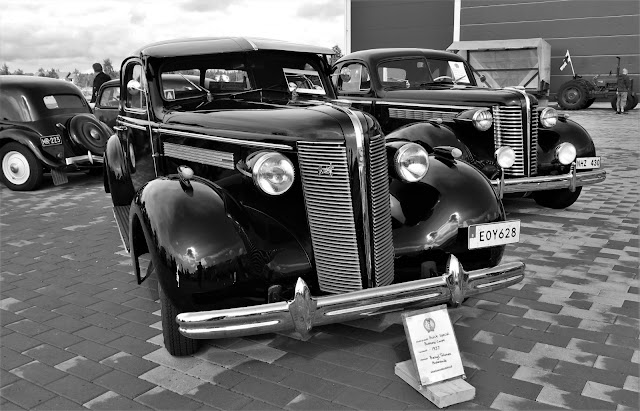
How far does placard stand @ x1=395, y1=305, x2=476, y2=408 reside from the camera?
263cm

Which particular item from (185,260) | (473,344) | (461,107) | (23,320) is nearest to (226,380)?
(185,260)

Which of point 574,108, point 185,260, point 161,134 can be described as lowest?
point 574,108

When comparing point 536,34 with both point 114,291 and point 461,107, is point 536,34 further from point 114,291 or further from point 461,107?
point 114,291

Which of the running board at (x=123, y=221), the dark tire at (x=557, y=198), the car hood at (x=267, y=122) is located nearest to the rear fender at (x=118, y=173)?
the running board at (x=123, y=221)

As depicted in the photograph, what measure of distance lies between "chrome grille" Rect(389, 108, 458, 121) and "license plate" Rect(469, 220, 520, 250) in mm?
3320

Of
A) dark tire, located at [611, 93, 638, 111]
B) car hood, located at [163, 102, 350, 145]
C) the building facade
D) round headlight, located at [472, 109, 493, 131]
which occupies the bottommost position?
dark tire, located at [611, 93, 638, 111]

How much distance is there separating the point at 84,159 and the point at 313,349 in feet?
21.3

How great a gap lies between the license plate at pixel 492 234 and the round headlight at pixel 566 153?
10.4 ft

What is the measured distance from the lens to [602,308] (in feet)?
12.2

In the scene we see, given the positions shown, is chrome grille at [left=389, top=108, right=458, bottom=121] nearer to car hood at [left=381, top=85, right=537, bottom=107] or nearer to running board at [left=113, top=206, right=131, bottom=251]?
car hood at [left=381, top=85, right=537, bottom=107]

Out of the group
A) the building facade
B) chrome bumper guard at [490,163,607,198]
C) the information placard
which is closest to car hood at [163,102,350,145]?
the information placard

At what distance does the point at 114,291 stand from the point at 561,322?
3.21m

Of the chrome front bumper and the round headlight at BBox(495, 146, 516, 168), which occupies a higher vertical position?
the round headlight at BBox(495, 146, 516, 168)

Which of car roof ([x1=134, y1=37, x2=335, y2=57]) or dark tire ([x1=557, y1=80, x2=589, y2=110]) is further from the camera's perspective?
dark tire ([x1=557, y1=80, x2=589, y2=110])
